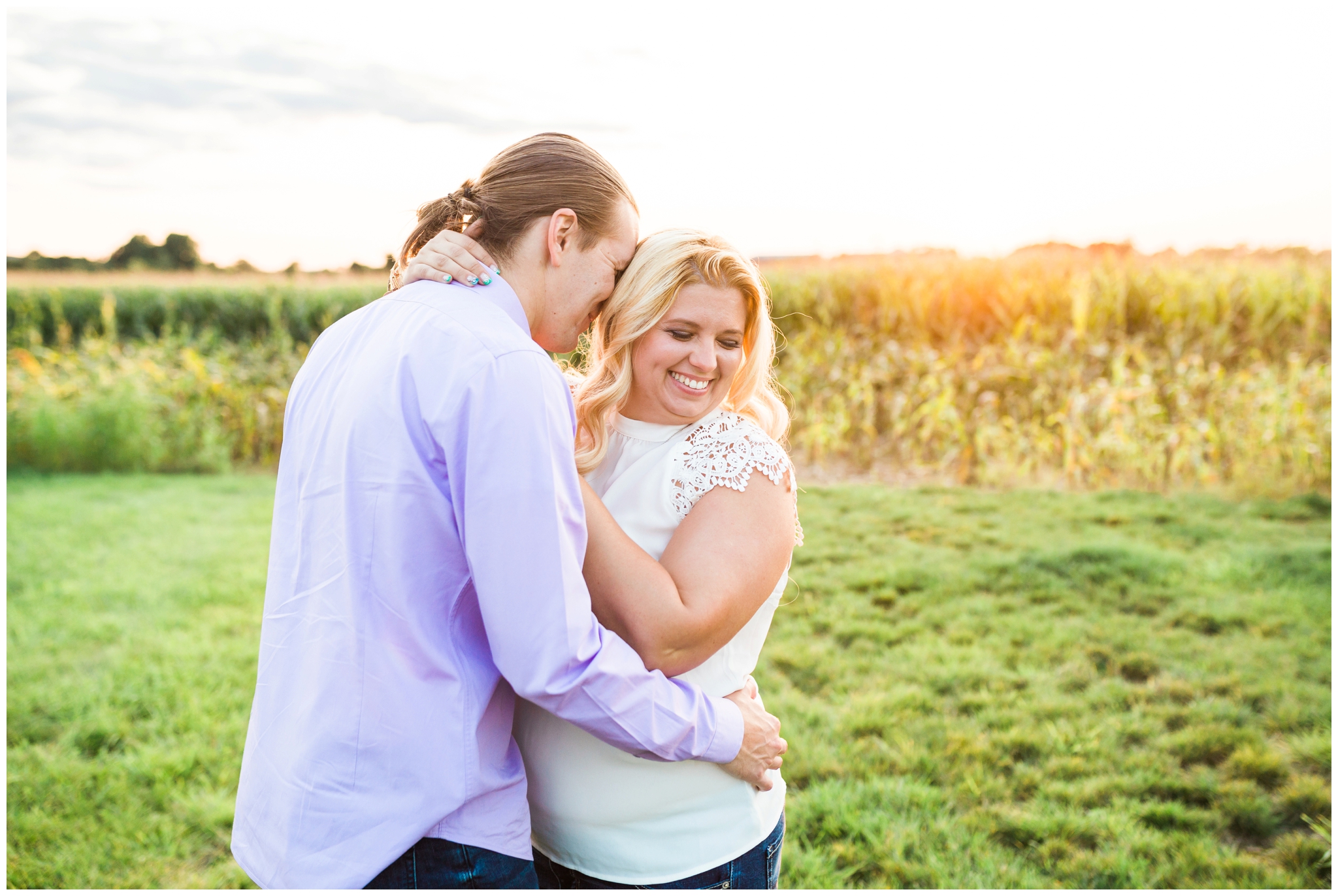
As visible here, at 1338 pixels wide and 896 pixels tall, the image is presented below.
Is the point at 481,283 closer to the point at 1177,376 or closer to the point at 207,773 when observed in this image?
the point at 207,773

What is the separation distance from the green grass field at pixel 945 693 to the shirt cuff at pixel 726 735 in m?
1.59

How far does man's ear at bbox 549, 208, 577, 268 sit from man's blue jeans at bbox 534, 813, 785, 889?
3.79 feet

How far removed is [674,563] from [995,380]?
7.31 m

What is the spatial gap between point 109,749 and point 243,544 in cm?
267

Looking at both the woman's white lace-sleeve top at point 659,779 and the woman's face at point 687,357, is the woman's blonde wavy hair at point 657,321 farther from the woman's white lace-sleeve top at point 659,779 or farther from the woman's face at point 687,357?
the woman's white lace-sleeve top at point 659,779

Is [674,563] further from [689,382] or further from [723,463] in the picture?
[689,382]

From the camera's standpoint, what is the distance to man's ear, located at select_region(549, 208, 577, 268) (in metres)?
1.68

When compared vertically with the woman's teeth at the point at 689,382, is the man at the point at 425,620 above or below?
below

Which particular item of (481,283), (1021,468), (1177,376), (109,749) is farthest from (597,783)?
(1177,376)

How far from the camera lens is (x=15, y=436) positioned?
8445 millimetres

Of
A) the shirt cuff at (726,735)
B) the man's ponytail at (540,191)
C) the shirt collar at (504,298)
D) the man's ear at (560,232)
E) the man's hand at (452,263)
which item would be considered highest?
the man's ponytail at (540,191)

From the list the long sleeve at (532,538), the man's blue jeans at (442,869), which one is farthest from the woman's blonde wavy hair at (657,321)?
the man's blue jeans at (442,869)

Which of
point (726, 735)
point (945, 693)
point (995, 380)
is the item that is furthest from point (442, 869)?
point (995, 380)

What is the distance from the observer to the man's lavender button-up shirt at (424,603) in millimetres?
1350
